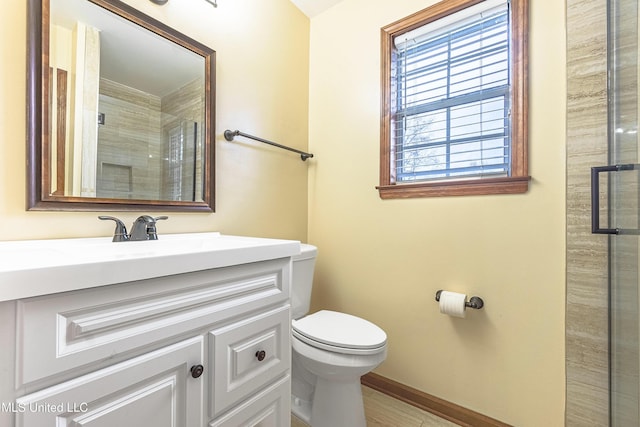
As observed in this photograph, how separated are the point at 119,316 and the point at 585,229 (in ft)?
5.15

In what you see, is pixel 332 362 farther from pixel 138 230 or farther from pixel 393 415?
pixel 138 230

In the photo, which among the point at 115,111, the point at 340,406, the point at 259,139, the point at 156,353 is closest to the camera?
the point at 156,353

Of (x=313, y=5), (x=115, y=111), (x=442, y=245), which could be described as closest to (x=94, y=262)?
(x=115, y=111)

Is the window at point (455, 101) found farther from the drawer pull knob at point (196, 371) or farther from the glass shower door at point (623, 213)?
the drawer pull knob at point (196, 371)

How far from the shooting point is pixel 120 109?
44.8 inches

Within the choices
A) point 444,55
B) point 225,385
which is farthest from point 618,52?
point 225,385

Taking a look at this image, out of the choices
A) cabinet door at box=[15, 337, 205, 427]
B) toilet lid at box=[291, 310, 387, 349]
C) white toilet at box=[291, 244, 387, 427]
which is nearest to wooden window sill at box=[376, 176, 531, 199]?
white toilet at box=[291, 244, 387, 427]

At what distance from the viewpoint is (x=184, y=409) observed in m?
0.72

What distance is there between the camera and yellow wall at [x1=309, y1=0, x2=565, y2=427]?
1.24 m

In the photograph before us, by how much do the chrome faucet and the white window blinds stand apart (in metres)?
1.27

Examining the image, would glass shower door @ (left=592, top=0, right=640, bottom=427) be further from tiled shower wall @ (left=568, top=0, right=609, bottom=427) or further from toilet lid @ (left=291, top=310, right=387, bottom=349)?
toilet lid @ (left=291, top=310, right=387, bottom=349)

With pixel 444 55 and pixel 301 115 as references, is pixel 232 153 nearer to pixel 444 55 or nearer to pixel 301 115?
pixel 301 115

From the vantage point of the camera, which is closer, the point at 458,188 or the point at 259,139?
the point at 458,188

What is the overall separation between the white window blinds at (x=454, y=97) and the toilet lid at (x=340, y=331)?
33.0 inches
